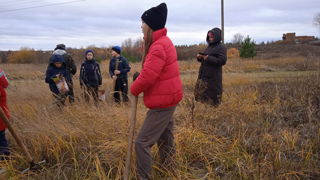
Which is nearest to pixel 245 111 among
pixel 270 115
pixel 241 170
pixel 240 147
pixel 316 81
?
pixel 270 115

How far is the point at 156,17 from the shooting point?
8.44 feet

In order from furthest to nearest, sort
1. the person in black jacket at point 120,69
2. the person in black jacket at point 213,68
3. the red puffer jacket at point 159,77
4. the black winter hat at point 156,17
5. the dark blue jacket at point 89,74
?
the person in black jacket at point 120,69, the dark blue jacket at point 89,74, the person in black jacket at point 213,68, the black winter hat at point 156,17, the red puffer jacket at point 159,77

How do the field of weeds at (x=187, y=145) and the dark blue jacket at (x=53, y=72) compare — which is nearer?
the field of weeds at (x=187, y=145)

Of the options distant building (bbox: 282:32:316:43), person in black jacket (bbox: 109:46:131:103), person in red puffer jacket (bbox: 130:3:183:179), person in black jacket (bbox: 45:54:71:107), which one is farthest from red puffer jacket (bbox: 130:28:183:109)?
distant building (bbox: 282:32:316:43)

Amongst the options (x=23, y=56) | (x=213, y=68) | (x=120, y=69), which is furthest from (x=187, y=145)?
(x=23, y=56)

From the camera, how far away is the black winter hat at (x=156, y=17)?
2578mm

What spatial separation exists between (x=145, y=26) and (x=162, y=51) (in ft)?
1.11

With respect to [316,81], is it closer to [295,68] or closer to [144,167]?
[144,167]

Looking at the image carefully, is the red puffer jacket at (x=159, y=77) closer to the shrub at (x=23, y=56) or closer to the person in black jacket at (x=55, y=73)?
the person in black jacket at (x=55, y=73)

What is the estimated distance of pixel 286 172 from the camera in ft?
9.40

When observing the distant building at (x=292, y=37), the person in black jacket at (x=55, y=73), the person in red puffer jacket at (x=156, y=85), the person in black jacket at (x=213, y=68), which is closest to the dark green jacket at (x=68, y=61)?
the person in black jacket at (x=55, y=73)

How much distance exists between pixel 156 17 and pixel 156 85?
2.07 feet

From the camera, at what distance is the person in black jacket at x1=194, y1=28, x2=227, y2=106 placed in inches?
205

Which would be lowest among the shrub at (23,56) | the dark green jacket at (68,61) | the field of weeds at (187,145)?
the field of weeds at (187,145)
